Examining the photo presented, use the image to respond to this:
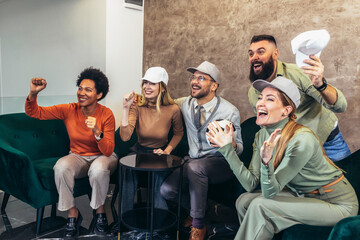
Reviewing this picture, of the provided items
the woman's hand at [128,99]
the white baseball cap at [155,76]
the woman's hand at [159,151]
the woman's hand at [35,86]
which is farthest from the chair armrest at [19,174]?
the white baseball cap at [155,76]

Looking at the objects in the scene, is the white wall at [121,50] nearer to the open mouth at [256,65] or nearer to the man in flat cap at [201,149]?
the man in flat cap at [201,149]

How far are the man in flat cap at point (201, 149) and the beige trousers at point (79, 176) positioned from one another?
508 mm

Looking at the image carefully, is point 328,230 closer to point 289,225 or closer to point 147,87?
point 289,225

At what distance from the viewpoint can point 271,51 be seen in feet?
8.32

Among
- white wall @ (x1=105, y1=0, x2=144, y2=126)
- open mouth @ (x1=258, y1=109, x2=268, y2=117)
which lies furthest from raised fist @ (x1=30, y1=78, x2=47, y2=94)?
open mouth @ (x1=258, y1=109, x2=268, y2=117)

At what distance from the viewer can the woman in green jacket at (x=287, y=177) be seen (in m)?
1.78

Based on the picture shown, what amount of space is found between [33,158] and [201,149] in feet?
5.47

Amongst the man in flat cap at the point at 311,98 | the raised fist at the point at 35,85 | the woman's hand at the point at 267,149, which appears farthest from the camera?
the raised fist at the point at 35,85

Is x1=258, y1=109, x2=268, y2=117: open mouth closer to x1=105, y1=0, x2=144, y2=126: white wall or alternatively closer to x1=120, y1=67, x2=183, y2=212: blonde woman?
x1=120, y1=67, x2=183, y2=212: blonde woman

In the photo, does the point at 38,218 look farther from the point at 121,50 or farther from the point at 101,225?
the point at 121,50

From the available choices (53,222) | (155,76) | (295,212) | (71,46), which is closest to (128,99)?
(155,76)

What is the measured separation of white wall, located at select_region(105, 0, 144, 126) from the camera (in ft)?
12.1

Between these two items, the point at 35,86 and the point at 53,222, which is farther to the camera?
the point at 53,222

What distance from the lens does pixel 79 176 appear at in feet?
8.84
